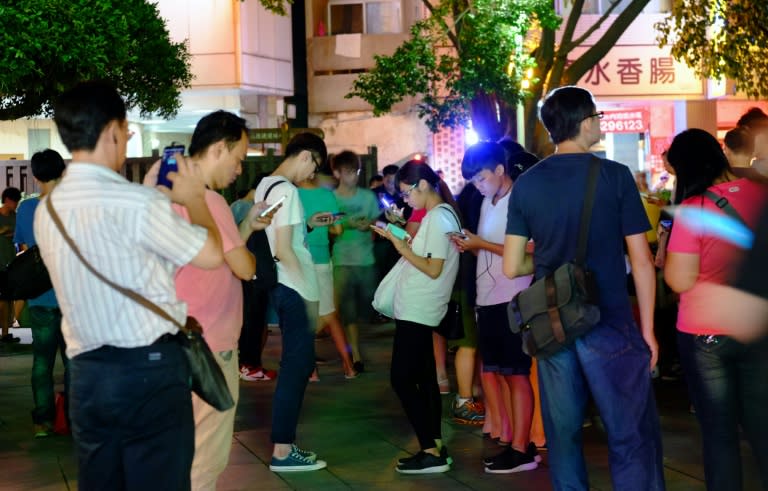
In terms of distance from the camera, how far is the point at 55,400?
9398 mm

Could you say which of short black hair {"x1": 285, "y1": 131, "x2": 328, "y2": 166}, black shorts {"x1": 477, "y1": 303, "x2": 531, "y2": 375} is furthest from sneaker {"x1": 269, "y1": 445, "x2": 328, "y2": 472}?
short black hair {"x1": 285, "y1": 131, "x2": 328, "y2": 166}

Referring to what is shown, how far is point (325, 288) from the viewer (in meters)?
10.6

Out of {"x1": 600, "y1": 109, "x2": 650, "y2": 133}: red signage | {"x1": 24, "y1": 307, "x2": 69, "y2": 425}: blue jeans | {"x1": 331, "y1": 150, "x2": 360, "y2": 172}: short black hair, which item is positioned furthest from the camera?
{"x1": 600, "y1": 109, "x2": 650, "y2": 133}: red signage

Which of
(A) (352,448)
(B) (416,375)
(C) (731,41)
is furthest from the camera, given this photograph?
(C) (731,41)

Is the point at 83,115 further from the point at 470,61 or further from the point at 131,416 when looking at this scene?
the point at 470,61

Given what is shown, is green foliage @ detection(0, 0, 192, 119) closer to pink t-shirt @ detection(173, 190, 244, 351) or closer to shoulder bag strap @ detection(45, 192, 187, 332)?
pink t-shirt @ detection(173, 190, 244, 351)

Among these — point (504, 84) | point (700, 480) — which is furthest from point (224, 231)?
point (504, 84)

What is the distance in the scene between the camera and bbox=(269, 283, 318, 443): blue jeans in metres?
7.44

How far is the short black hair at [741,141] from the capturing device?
23.2 ft

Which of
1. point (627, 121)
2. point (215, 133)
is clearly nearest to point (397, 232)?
point (215, 133)

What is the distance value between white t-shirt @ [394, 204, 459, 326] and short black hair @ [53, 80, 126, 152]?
3.48 metres

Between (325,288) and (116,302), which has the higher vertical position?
(116,302)

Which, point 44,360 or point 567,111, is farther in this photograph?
point 44,360

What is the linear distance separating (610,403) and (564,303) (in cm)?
47
